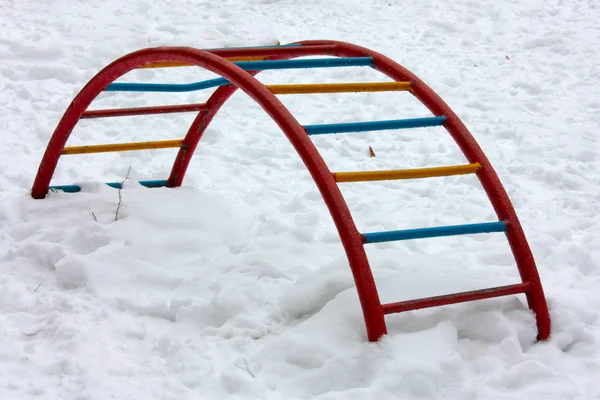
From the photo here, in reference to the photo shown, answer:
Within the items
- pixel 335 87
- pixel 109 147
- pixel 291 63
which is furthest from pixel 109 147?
pixel 335 87

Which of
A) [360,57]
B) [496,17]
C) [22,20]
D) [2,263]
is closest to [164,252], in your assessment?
[2,263]

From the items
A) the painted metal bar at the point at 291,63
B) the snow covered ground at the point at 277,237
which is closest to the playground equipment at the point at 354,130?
the painted metal bar at the point at 291,63

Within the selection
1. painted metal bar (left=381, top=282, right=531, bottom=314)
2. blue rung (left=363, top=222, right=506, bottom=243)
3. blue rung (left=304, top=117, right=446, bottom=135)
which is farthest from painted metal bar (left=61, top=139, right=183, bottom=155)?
painted metal bar (left=381, top=282, right=531, bottom=314)

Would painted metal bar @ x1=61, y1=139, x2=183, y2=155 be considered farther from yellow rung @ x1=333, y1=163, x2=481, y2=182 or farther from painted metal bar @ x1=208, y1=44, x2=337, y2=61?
yellow rung @ x1=333, y1=163, x2=481, y2=182

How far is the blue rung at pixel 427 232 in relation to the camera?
6.47ft

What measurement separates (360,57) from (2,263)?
186 cm

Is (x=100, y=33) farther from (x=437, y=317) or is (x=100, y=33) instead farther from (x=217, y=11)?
(x=437, y=317)

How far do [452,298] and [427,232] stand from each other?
0.25 meters

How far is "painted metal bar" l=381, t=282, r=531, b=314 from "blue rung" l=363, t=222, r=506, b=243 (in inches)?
8.5

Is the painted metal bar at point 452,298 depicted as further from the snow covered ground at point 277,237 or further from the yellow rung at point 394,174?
the yellow rung at point 394,174

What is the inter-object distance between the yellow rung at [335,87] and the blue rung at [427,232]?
0.59 meters

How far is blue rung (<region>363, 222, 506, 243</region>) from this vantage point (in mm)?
1972

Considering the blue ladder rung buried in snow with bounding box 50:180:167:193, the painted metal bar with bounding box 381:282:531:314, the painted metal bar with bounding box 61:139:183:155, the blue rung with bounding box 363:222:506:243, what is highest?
the blue rung with bounding box 363:222:506:243

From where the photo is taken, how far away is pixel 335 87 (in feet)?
7.41
